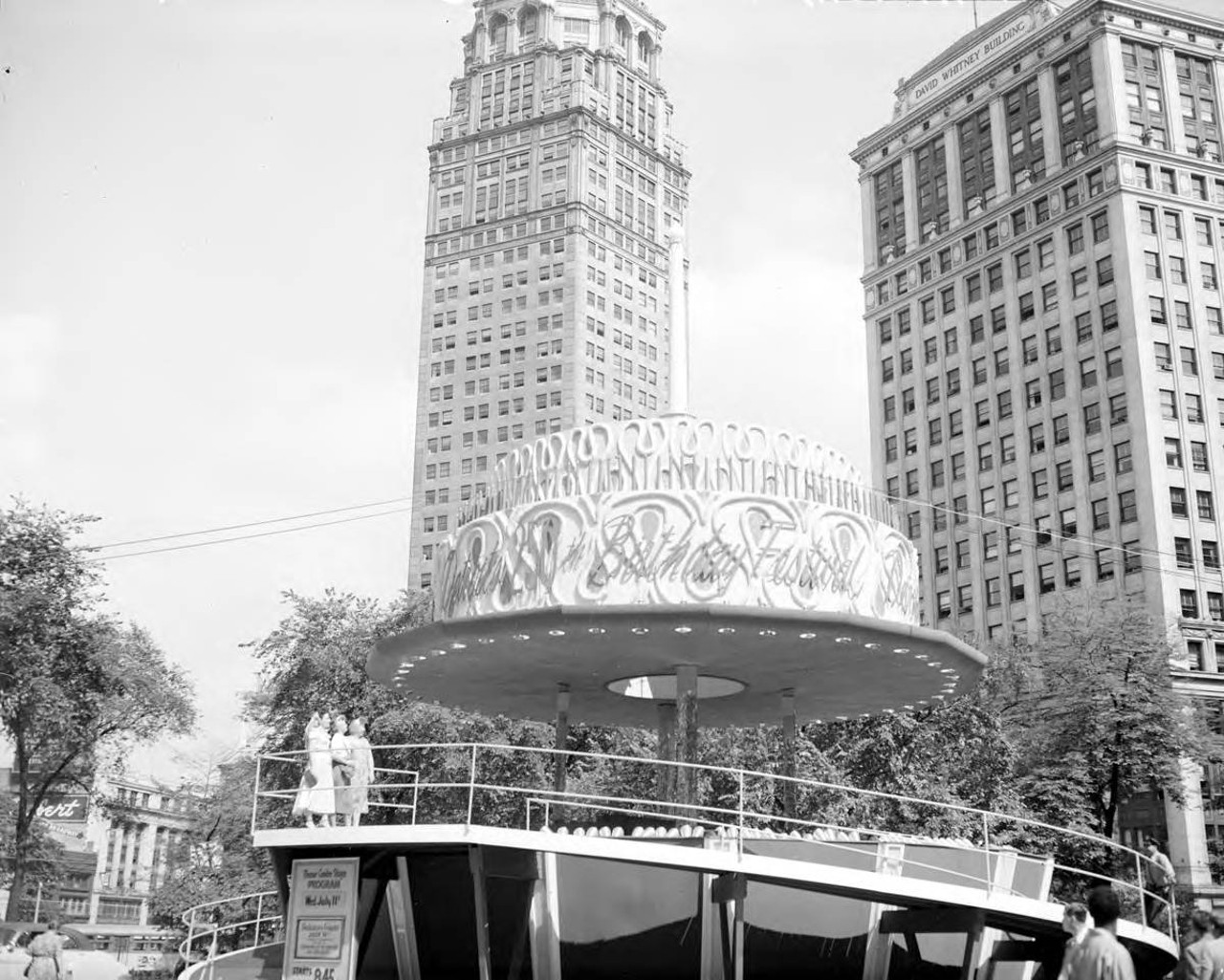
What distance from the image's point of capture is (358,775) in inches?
940

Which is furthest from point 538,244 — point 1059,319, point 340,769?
point 340,769

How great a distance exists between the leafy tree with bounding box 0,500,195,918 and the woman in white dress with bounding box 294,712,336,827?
2872 centimetres

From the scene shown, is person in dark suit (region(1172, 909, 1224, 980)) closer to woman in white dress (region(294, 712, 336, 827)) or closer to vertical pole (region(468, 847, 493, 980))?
vertical pole (region(468, 847, 493, 980))

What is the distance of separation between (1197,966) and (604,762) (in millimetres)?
37238

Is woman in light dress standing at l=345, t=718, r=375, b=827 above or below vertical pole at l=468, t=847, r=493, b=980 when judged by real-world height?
above

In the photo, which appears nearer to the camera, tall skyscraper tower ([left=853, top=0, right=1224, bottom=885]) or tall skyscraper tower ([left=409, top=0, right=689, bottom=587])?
tall skyscraper tower ([left=853, top=0, right=1224, bottom=885])

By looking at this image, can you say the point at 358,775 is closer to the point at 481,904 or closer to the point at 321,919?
the point at 321,919

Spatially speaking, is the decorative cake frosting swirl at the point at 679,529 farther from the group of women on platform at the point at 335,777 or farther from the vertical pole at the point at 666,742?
the vertical pole at the point at 666,742

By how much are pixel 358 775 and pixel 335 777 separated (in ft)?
1.63

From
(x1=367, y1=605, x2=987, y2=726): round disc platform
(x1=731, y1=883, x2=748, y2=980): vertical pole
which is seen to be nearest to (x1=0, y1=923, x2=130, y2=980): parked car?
(x1=367, y1=605, x2=987, y2=726): round disc platform

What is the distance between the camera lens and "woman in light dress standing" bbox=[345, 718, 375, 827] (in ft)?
76.9

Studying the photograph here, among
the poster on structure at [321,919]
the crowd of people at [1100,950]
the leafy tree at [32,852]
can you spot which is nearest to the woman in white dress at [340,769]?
the poster on structure at [321,919]

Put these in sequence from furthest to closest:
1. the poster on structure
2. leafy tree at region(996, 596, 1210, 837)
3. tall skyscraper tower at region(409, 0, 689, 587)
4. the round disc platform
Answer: tall skyscraper tower at region(409, 0, 689, 587), leafy tree at region(996, 596, 1210, 837), the round disc platform, the poster on structure

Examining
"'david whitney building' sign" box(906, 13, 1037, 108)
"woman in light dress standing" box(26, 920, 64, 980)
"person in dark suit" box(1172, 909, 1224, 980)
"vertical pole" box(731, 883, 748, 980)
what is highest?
"'david whitney building' sign" box(906, 13, 1037, 108)
